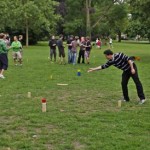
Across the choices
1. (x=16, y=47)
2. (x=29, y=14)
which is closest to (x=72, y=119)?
(x=16, y=47)

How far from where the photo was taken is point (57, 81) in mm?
16266

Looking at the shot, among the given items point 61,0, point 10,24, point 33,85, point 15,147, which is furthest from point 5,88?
point 61,0

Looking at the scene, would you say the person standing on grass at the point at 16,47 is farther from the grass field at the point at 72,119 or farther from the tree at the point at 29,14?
the tree at the point at 29,14

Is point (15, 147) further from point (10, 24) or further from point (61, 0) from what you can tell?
point (61, 0)

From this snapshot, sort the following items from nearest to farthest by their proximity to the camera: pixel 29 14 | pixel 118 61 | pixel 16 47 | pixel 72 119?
pixel 72 119 < pixel 118 61 < pixel 16 47 < pixel 29 14

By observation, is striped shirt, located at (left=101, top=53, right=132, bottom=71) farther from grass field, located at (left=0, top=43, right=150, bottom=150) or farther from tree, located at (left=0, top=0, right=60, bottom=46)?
tree, located at (left=0, top=0, right=60, bottom=46)

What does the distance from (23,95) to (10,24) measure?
45545 mm

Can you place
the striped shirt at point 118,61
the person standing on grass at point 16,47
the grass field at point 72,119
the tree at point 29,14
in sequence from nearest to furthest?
the grass field at point 72,119 → the striped shirt at point 118,61 → the person standing on grass at point 16,47 → the tree at point 29,14

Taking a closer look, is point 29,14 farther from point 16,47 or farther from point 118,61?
point 118,61

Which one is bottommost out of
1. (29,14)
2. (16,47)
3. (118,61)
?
(16,47)

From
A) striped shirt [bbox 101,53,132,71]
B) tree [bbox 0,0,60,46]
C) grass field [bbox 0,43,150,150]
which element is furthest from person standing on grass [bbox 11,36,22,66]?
tree [bbox 0,0,60,46]

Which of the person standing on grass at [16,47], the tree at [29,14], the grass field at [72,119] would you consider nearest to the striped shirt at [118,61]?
the grass field at [72,119]

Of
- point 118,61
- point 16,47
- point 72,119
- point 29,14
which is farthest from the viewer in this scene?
point 29,14

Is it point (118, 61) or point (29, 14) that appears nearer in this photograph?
point (118, 61)
